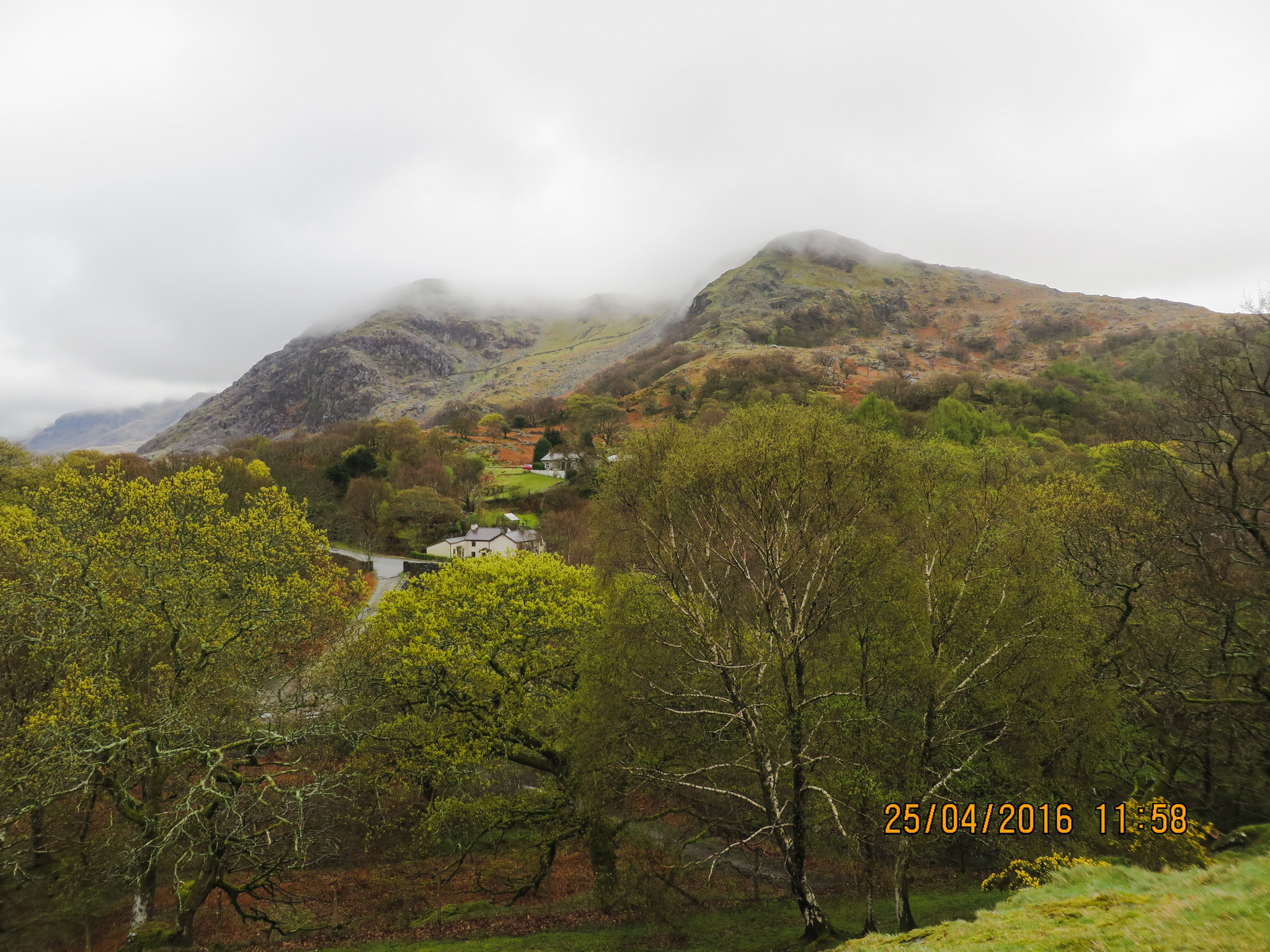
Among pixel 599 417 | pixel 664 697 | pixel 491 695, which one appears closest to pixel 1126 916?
pixel 664 697

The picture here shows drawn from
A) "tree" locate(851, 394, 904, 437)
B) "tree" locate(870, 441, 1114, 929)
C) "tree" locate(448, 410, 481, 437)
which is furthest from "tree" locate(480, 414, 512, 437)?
"tree" locate(870, 441, 1114, 929)

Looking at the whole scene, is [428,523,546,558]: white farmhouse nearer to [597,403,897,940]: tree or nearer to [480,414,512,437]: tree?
[597,403,897,940]: tree

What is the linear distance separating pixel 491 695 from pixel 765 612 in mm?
10169

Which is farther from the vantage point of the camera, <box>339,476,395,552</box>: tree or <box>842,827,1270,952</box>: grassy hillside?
<box>339,476,395,552</box>: tree

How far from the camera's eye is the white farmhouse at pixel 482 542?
63.2m

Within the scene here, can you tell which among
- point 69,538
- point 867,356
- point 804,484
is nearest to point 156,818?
point 69,538

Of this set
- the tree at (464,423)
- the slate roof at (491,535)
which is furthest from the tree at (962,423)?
the tree at (464,423)

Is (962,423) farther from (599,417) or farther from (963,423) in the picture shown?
(599,417)

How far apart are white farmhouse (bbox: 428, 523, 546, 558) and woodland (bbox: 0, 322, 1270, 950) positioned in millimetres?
36553

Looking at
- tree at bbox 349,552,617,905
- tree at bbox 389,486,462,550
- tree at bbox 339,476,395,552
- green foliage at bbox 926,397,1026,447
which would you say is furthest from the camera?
green foliage at bbox 926,397,1026,447

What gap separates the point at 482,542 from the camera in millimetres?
63469

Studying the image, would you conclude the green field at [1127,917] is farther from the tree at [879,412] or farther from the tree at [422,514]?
the tree at [422,514]
